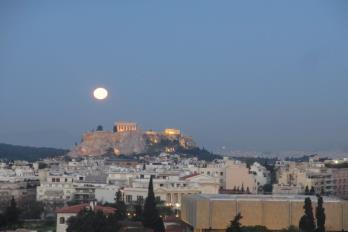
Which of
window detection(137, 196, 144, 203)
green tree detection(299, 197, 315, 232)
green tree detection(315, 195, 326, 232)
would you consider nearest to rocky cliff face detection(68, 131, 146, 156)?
window detection(137, 196, 144, 203)

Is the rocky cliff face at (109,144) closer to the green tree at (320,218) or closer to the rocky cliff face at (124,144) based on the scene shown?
the rocky cliff face at (124,144)

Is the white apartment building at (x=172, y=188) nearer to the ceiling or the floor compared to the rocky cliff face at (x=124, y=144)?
nearer to the floor

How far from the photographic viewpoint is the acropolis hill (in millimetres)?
164875

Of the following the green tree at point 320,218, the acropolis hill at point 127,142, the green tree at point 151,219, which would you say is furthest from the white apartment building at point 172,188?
the acropolis hill at point 127,142

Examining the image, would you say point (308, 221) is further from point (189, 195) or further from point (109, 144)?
point (109, 144)

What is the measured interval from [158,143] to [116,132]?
883cm

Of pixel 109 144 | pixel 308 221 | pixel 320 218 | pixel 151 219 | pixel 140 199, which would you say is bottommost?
pixel 151 219

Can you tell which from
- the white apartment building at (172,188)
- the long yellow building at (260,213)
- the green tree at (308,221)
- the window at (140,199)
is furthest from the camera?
the white apartment building at (172,188)

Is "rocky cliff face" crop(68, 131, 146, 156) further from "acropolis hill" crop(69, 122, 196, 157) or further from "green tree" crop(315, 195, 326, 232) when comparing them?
"green tree" crop(315, 195, 326, 232)

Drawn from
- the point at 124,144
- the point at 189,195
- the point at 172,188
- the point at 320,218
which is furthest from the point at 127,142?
the point at 320,218

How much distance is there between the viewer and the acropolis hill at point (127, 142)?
541 ft

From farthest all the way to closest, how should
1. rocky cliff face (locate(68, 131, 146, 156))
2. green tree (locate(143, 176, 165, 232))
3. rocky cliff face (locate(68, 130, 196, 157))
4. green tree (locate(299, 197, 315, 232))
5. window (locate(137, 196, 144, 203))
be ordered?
rocky cliff face (locate(68, 130, 196, 157)) < rocky cliff face (locate(68, 131, 146, 156)) < window (locate(137, 196, 144, 203)) < green tree (locate(143, 176, 165, 232)) < green tree (locate(299, 197, 315, 232))

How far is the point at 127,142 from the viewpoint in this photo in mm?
168500

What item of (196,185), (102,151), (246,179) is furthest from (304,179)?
(102,151)
